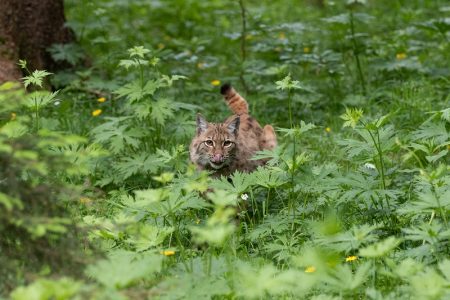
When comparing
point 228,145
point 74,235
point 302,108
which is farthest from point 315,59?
point 74,235

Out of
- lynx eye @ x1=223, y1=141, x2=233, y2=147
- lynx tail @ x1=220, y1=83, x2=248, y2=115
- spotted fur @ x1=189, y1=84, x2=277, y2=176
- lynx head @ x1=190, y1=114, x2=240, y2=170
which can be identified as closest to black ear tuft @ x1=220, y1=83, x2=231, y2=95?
lynx tail @ x1=220, y1=83, x2=248, y2=115

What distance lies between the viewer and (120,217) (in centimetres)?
452

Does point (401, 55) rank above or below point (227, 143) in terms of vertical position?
below

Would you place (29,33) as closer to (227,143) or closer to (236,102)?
(236,102)

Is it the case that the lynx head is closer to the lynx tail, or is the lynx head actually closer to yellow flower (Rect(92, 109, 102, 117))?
the lynx tail

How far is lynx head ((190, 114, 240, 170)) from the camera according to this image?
19.9 ft

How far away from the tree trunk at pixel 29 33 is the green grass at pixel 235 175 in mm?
220

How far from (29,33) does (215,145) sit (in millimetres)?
3233

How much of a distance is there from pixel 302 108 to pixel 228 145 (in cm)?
225

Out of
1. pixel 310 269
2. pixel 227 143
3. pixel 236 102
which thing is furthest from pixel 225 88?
pixel 310 269

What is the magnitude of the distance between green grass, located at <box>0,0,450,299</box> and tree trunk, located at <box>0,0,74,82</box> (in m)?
0.22

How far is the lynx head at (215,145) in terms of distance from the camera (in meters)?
6.06

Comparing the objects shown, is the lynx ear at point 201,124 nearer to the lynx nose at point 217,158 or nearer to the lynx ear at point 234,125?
the lynx ear at point 234,125

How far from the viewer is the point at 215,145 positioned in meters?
6.08
